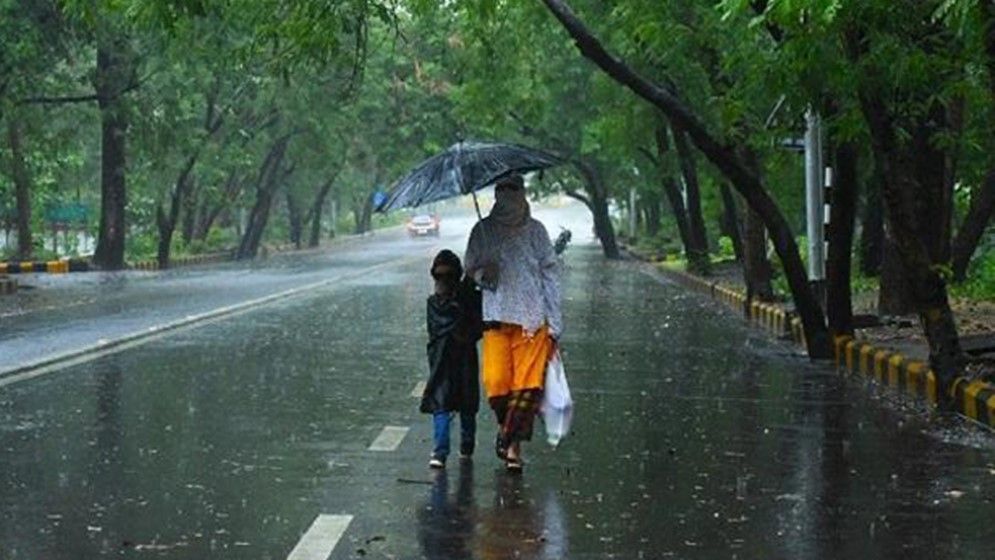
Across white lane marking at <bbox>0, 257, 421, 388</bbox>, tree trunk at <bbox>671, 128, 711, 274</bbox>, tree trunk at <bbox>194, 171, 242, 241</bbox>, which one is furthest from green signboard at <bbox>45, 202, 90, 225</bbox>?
white lane marking at <bbox>0, 257, 421, 388</bbox>

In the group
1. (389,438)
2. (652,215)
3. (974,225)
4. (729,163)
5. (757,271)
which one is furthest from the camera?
(652,215)

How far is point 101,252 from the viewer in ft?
154

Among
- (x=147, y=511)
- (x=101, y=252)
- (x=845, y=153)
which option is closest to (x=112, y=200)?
(x=101, y=252)

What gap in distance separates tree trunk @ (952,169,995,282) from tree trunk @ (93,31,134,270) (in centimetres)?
2091

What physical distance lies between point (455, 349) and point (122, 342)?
9516 mm

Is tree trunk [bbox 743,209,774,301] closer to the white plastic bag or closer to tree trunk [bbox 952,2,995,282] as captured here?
tree trunk [bbox 952,2,995,282]

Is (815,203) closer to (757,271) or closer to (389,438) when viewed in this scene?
(757,271)

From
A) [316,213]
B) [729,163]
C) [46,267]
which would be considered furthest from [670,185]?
[316,213]

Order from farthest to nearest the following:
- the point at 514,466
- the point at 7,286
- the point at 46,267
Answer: the point at 46,267
the point at 7,286
the point at 514,466

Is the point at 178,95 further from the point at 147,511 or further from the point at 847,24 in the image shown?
the point at 147,511

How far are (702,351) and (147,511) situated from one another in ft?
37.2

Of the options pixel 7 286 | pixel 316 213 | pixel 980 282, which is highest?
pixel 316 213

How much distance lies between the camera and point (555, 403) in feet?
32.0

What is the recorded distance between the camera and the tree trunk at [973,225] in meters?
23.4
